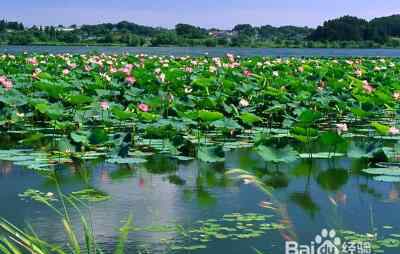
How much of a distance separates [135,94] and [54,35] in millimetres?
51053

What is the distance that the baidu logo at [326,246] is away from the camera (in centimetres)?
325

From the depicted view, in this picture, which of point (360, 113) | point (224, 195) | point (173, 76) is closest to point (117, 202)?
point (224, 195)

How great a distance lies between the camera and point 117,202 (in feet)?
14.3

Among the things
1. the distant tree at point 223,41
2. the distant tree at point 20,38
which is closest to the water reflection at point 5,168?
the distant tree at point 20,38

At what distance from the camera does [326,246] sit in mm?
3328

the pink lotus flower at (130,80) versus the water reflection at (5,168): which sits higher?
the pink lotus flower at (130,80)

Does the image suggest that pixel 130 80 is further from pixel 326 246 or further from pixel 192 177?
pixel 326 246

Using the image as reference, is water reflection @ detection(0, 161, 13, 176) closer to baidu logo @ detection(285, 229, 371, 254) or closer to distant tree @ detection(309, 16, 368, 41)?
baidu logo @ detection(285, 229, 371, 254)

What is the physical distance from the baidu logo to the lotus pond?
0.16ft

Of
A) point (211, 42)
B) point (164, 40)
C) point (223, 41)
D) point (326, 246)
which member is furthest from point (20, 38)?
point (326, 246)

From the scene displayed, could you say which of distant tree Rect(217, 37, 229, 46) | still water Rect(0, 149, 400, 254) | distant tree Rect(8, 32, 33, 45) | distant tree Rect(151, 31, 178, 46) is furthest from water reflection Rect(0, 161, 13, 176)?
distant tree Rect(217, 37, 229, 46)

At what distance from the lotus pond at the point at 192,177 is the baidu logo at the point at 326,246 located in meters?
0.05

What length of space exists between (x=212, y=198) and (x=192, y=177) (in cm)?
70

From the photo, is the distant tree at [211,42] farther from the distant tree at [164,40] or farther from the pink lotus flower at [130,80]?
the pink lotus flower at [130,80]
